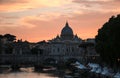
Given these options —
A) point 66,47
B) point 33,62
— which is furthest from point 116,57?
point 66,47

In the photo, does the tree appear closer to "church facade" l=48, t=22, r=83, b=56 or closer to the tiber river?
the tiber river

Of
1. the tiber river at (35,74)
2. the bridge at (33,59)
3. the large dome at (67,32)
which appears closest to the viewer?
the tiber river at (35,74)

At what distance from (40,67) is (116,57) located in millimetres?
50626

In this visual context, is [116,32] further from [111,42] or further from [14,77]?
[14,77]

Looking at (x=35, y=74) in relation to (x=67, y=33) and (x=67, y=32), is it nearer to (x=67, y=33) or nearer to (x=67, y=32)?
(x=67, y=33)

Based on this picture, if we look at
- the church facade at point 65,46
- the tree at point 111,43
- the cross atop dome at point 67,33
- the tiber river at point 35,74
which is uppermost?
the cross atop dome at point 67,33

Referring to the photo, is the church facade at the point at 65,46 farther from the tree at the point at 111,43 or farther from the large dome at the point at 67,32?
the tree at the point at 111,43

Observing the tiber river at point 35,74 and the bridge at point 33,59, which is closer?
the tiber river at point 35,74

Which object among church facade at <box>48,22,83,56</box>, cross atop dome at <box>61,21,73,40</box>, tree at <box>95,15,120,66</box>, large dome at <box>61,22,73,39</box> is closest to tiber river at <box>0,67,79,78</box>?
tree at <box>95,15,120,66</box>

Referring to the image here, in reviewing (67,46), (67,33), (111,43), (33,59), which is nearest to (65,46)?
(67,46)

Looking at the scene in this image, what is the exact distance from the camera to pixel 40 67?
121062 mm

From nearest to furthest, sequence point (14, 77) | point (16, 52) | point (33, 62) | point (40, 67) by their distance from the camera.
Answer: point (14, 77) → point (40, 67) → point (33, 62) → point (16, 52)

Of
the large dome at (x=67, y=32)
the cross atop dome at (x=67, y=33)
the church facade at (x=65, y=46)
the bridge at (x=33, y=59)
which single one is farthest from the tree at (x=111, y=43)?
the large dome at (x=67, y=32)

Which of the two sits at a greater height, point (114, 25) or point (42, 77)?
point (114, 25)
